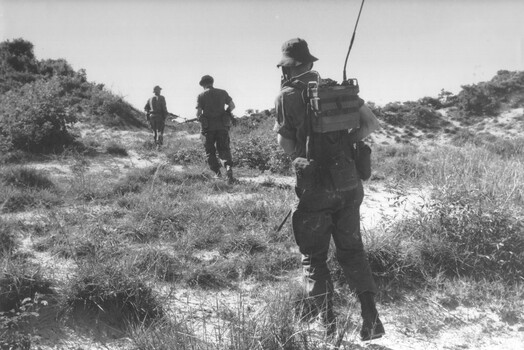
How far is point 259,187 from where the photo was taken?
21.8ft

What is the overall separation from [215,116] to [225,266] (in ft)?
12.6

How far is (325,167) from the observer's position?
2.90 metres

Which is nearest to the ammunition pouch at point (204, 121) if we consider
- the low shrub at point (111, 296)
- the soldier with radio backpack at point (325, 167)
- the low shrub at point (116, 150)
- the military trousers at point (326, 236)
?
the low shrub at point (116, 150)

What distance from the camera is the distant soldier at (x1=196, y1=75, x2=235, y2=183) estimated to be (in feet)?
23.4

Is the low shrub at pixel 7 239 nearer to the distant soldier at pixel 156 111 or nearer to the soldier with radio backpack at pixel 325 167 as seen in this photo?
the soldier with radio backpack at pixel 325 167

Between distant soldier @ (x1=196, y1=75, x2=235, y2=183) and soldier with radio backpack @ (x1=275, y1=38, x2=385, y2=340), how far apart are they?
4.07 meters

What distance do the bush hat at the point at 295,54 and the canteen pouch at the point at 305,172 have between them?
66 centimetres

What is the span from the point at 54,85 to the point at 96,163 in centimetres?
376

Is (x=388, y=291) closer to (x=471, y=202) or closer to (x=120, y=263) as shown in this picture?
(x=471, y=202)

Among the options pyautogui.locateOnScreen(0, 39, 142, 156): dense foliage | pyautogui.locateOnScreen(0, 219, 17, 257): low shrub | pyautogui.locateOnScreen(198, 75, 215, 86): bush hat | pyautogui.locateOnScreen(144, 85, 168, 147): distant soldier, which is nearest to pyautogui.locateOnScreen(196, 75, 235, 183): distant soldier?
pyautogui.locateOnScreen(198, 75, 215, 86): bush hat

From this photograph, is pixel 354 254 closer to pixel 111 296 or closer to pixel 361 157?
pixel 361 157

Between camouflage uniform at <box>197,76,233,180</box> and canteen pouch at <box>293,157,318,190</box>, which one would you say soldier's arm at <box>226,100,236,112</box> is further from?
canteen pouch at <box>293,157,318,190</box>

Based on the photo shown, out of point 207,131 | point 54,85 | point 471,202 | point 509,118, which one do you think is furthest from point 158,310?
point 509,118

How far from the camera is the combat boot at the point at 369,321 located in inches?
109
